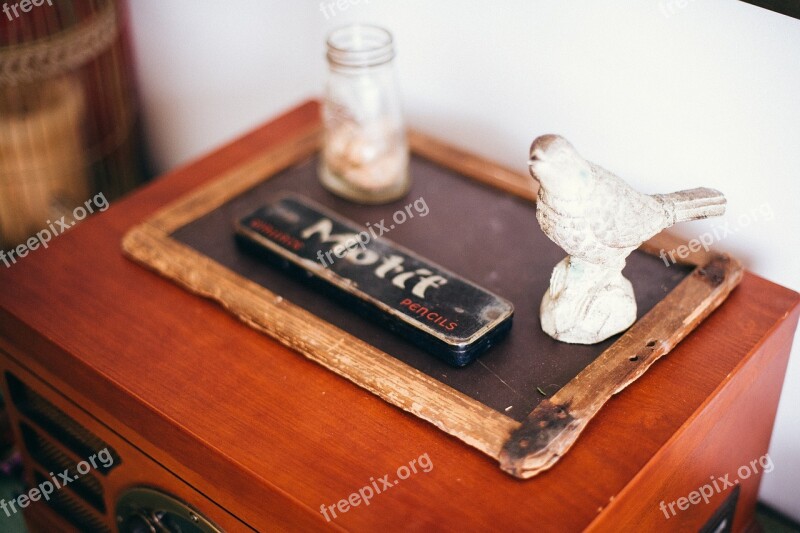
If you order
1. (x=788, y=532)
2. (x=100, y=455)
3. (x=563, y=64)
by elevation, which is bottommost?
(x=788, y=532)

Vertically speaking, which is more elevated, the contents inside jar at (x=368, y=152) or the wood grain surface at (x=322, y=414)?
the contents inside jar at (x=368, y=152)

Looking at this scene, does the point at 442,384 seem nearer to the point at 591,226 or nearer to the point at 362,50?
the point at 591,226

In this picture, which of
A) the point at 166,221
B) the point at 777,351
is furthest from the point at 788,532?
the point at 166,221

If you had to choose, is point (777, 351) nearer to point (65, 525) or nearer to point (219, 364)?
point (219, 364)

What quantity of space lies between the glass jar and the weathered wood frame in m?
0.12

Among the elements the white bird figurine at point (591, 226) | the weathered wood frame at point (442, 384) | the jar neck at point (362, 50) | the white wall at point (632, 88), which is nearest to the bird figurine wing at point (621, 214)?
the white bird figurine at point (591, 226)

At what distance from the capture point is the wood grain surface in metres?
0.69

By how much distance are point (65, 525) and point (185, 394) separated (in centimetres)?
39

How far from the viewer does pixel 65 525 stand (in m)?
1.04

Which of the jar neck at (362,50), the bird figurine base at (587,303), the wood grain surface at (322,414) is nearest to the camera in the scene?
the wood grain surface at (322,414)

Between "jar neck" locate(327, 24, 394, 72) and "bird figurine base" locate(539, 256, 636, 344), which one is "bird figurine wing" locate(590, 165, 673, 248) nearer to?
"bird figurine base" locate(539, 256, 636, 344)

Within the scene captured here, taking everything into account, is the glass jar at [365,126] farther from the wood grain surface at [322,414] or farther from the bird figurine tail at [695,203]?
the bird figurine tail at [695,203]

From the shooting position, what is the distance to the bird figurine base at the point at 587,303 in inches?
31.0

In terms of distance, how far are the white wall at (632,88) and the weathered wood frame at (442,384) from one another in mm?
91
